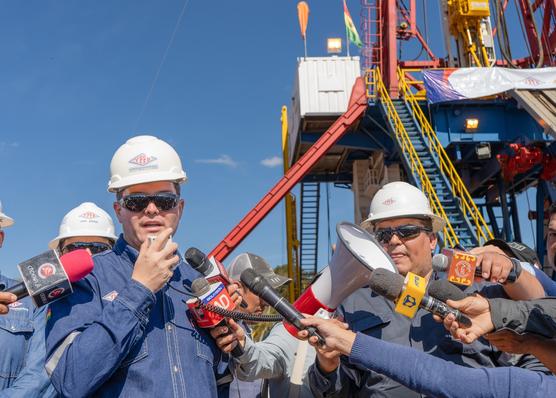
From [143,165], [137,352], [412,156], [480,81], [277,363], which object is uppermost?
[480,81]

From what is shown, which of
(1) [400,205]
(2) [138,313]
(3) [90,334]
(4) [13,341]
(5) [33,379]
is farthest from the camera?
(1) [400,205]

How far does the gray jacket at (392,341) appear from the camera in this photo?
298 centimetres

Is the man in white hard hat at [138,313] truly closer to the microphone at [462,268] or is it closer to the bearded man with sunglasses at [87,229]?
the microphone at [462,268]

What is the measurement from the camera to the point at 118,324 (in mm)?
2139

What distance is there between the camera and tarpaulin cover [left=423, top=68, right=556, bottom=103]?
14047 mm

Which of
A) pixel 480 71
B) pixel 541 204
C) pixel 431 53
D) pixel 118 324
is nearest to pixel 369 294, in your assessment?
pixel 118 324

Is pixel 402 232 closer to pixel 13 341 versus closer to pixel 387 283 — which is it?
pixel 387 283

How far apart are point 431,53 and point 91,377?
2305 cm

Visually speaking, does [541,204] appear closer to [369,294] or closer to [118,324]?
[369,294]

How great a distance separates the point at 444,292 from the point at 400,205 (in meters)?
1.56

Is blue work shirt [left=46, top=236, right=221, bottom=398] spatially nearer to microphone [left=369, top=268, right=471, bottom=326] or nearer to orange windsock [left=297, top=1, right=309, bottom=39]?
microphone [left=369, top=268, right=471, bottom=326]

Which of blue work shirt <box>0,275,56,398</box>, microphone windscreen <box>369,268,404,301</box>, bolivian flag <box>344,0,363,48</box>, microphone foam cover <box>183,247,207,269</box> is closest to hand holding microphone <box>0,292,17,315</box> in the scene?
microphone foam cover <box>183,247,207,269</box>

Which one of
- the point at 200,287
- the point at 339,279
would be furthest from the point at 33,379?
the point at 339,279

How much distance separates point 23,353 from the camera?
3547 mm
